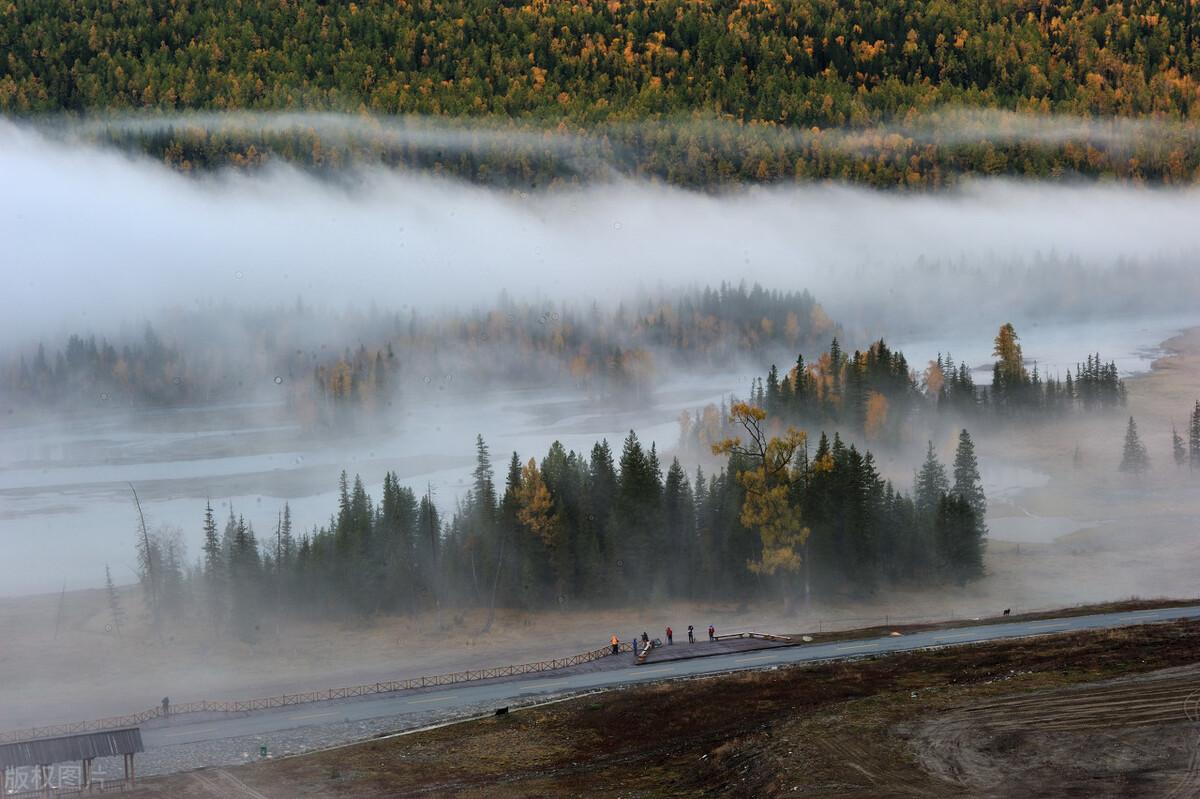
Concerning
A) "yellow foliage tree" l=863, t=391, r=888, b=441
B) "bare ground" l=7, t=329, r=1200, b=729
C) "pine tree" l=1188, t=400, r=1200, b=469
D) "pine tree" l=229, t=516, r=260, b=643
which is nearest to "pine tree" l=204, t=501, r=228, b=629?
"pine tree" l=229, t=516, r=260, b=643

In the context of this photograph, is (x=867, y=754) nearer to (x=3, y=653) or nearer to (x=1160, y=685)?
(x=1160, y=685)

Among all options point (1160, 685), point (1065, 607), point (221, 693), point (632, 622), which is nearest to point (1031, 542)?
point (1065, 607)

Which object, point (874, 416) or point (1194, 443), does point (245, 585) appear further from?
point (1194, 443)

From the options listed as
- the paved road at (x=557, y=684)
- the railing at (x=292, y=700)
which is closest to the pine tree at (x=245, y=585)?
the railing at (x=292, y=700)

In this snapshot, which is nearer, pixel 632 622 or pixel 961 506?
pixel 632 622

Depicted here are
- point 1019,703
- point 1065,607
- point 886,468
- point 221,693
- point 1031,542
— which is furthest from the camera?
point 886,468
